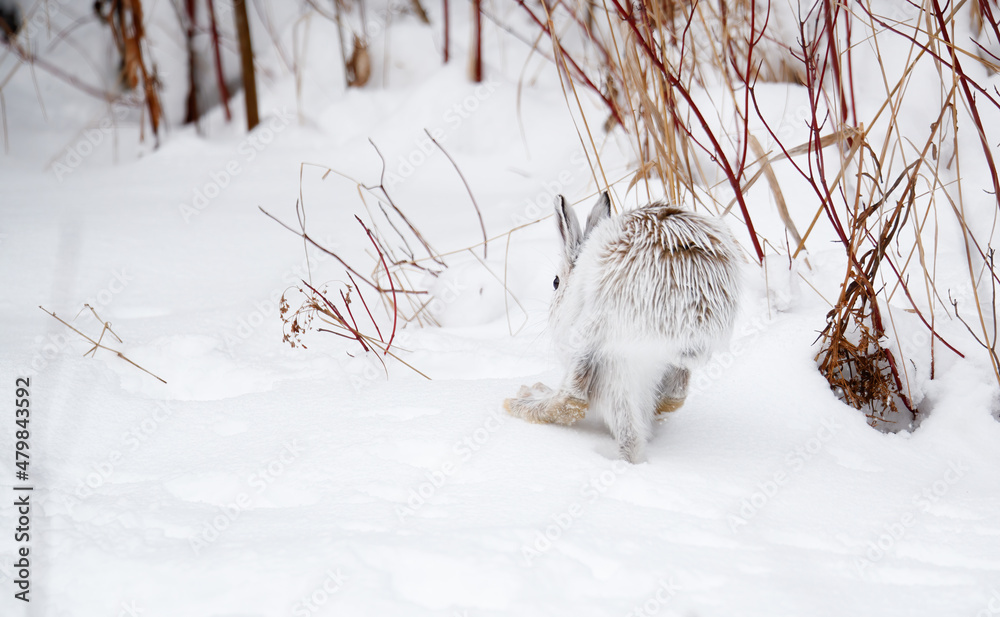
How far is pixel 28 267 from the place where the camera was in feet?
8.15

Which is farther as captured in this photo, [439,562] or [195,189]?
[195,189]

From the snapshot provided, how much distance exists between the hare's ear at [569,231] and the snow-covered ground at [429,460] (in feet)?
1.41

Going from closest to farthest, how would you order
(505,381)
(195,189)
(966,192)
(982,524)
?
(982,524) → (505,381) → (966,192) → (195,189)

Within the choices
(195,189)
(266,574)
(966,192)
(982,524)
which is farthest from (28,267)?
(966,192)

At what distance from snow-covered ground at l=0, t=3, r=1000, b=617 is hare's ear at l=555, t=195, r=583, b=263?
16.9 inches

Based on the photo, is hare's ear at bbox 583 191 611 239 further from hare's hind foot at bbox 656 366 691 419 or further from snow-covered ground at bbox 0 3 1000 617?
snow-covered ground at bbox 0 3 1000 617

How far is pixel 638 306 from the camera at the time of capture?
4.55 ft

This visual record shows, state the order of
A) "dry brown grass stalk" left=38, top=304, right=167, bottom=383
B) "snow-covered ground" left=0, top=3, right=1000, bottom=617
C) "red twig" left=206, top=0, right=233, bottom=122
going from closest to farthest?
"snow-covered ground" left=0, top=3, right=1000, bottom=617 → "dry brown grass stalk" left=38, top=304, right=167, bottom=383 → "red twig" left=206, top=0, right=233, bottom=122

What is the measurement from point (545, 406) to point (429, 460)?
12.1 inches

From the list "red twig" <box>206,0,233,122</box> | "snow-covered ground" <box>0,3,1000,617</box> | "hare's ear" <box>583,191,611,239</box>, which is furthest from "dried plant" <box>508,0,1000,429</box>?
"red twig" <box>206,0,233,122</box>

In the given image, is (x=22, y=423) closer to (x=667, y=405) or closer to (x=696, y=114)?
(x=667, y=405)

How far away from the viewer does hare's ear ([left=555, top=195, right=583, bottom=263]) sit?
1.63m

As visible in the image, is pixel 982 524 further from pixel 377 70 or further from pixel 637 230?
pixel 377 70

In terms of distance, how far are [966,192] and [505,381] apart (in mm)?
1699
